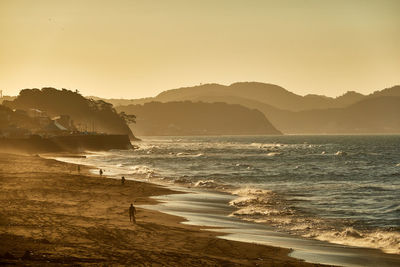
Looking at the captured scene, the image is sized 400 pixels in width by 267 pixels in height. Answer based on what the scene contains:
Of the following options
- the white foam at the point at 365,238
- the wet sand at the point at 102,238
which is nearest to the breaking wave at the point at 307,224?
the white foam at the point at 365,238

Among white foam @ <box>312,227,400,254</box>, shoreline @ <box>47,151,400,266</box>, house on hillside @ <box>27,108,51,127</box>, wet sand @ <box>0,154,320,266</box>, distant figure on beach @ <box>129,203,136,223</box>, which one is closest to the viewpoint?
wet sand @ <box>0,154,320,266</box>

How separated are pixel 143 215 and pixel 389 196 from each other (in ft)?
73.8

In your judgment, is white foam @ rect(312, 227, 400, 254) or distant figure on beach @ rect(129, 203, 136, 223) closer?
white foam @ rect(312, 227, 400, 254)

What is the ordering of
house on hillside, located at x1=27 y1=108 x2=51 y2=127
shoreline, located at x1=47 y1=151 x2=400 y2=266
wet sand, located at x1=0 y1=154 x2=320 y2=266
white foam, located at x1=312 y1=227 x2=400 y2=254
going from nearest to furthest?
wet sand, located at x1=0 y1=154 x2=320 y2=266
shoreline, located at x1=47 y1=151 x2=400 y2=266
white foam, located at x1=312 y1=227 x2=400 y2=254
house on hillside, located at x1=27 y1=108 x2=51 y2=127

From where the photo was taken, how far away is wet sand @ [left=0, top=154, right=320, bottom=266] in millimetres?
17859

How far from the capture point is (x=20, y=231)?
21.1 metres

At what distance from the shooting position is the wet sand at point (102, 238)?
17859mm

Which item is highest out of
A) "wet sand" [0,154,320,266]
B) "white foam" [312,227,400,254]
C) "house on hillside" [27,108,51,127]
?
"house on hillside" [27,108,51,127]

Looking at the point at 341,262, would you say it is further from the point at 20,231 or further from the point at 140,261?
the point at 20,231

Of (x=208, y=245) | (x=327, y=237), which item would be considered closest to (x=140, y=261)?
(x=208, y=245)

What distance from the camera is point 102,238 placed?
71.2 ft

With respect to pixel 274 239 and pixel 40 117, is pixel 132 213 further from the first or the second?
pixel 40 117

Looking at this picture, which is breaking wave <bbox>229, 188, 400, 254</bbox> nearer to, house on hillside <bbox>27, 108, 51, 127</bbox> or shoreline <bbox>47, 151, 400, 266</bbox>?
shoreline <bbox>47, 151, 400, 266</bbox>

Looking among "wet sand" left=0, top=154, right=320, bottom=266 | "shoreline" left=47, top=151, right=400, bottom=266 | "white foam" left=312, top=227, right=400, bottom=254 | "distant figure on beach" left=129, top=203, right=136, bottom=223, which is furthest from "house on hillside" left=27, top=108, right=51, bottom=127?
"white foam" left=312, top=227, right=400, bottom=254
